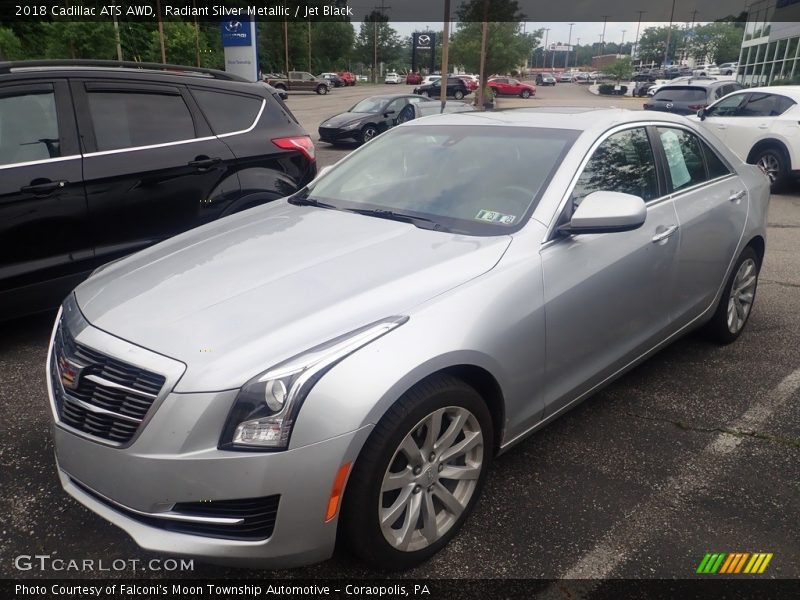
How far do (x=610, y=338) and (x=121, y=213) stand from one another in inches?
131

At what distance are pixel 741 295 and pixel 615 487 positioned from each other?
7.28 ft

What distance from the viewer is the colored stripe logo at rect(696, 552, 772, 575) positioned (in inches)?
93.9

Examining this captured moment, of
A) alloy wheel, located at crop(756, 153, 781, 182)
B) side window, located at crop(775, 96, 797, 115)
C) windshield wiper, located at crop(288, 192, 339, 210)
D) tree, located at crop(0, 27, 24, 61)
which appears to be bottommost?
alloy wheel, located at crop(756, 153, 781, 182)

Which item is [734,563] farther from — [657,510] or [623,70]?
[623,70]

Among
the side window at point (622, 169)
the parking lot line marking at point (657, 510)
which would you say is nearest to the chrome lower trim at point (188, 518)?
the parking lot line marking at point (657, 510)

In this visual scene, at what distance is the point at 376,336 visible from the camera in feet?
6.88

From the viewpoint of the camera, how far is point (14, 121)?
4.02m

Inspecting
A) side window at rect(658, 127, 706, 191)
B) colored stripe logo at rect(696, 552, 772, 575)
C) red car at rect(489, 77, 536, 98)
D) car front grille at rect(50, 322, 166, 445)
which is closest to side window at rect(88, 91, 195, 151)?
car front grille at rect(50, 322, 166, 445)

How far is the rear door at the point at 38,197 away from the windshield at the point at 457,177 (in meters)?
1.69

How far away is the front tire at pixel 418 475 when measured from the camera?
2051 mm

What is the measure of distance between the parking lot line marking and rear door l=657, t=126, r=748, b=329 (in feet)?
2.14

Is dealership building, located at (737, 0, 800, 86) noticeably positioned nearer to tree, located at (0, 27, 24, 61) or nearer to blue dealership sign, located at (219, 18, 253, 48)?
blue dealership sign, located at (219, 18, 253, 48)

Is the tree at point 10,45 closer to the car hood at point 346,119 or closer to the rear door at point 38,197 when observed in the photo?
the car hood at point 346,119

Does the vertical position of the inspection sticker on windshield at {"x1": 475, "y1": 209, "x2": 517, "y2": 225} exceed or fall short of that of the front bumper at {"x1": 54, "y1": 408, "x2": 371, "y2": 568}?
it exceeds it
